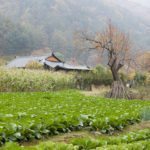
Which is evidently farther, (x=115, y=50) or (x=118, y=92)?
(x=115, y=50)

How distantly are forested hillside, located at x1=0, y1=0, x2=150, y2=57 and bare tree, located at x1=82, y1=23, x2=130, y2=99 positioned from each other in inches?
964

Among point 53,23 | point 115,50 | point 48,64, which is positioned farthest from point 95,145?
point 53,23

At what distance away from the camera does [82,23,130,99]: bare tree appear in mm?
31484

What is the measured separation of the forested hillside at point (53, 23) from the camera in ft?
275

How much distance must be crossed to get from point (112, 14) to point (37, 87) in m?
119

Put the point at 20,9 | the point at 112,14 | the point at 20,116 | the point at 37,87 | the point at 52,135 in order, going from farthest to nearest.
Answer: the point at 112,14
the point at 20,9
the point at 37,87
the point at 20,116
the point at 52,135

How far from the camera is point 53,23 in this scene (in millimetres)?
109625

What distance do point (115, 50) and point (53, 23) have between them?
236 feet

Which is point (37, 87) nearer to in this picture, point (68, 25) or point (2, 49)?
point (2, 49)

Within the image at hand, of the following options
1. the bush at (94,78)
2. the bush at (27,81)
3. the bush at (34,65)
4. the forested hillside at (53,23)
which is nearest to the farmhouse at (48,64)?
the bush at (34,65)

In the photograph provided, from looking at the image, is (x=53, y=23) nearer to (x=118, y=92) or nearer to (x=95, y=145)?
(x=118, y=92)

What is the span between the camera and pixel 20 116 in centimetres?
909

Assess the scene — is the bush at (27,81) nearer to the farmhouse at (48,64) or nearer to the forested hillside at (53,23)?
the farmhouse at (48,64)

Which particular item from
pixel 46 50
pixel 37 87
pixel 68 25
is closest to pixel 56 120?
pixel 37 87
